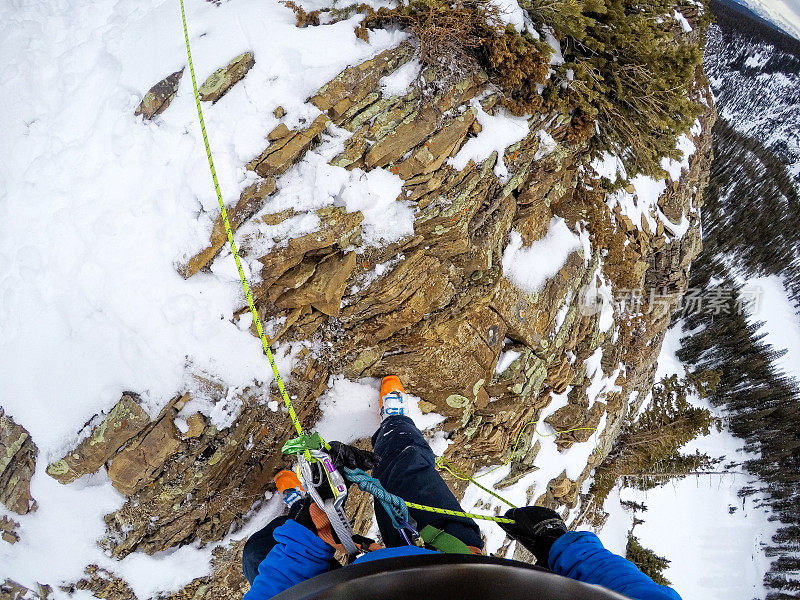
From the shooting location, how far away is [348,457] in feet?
9.29

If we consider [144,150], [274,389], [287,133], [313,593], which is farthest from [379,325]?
[313,593]

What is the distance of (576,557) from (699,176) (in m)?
9.29

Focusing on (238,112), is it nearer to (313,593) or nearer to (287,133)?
(287,133)

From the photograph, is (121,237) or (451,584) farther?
(121,237)

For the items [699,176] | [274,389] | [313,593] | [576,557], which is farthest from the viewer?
[699,176]

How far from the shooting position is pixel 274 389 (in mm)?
3695

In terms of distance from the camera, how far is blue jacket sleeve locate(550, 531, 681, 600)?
1.64m

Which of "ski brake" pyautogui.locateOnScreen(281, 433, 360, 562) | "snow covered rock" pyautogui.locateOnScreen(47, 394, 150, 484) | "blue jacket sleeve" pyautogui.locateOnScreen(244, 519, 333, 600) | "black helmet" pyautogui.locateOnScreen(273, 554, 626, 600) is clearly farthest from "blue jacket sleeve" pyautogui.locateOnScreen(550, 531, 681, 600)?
"snow covered rock" pyautogui.locateOnScreen(47, 394, 150, 484)

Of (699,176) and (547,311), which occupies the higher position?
(699,176)

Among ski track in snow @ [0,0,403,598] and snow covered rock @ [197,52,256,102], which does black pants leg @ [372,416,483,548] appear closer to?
ski track in snow @ [0,0,403,598]

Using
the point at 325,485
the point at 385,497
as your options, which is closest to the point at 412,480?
the point at 385,497

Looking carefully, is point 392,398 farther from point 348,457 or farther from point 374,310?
point 348,457

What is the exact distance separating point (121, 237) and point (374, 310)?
2219mm

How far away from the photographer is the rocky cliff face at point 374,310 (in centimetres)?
338
